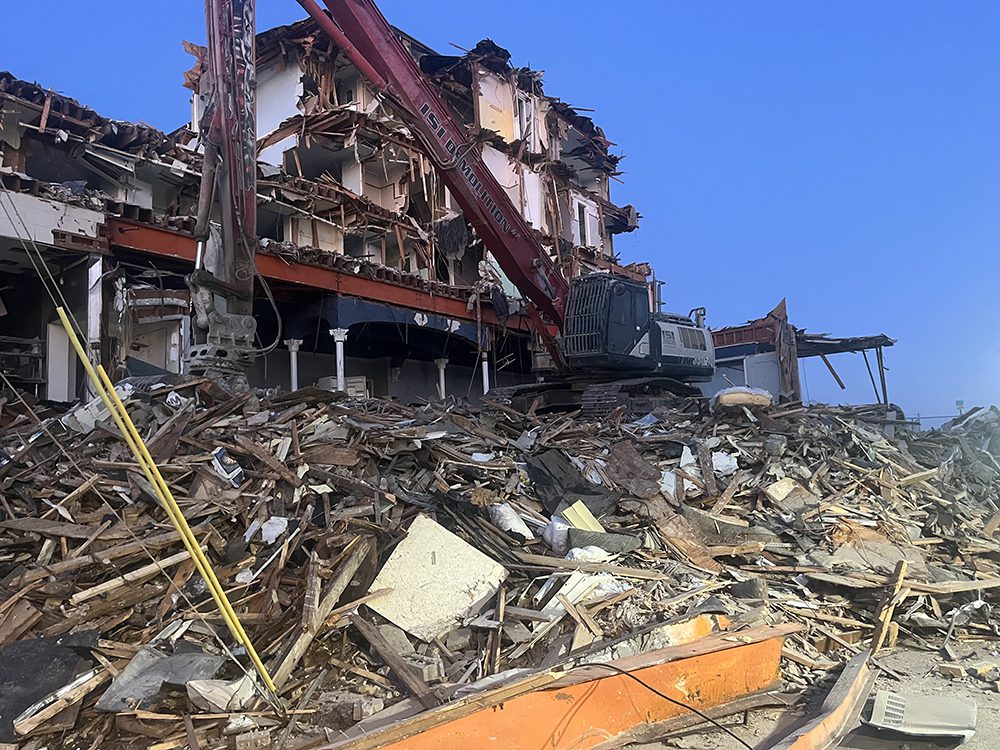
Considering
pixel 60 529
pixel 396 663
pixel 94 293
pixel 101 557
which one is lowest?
pixel 396 663

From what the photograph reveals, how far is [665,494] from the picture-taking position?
7.91 meters

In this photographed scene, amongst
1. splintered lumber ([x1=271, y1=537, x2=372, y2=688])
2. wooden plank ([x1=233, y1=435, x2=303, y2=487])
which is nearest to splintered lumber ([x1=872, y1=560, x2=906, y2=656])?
splintered lumber ([x1=271, y1=537, x2=372, y2=688])

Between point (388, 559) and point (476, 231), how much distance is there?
32.5 feet

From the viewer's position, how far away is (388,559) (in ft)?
18.4

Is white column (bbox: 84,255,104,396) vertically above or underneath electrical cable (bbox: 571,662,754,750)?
above

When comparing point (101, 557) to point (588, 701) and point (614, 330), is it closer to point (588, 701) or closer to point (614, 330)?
point (588, 701)

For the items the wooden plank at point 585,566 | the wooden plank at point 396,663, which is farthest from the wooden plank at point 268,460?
the wooden plank at point 585,566

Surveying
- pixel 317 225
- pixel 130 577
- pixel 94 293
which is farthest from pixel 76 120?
pixel 130 577

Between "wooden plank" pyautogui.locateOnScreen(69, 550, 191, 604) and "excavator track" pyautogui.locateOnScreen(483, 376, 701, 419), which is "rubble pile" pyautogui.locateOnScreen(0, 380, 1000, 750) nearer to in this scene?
"wooden plank" pyautogui.locateOnScreen(69, 550, 191, 604)

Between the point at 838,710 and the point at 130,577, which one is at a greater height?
the point at 130,577

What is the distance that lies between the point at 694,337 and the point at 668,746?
40.6 ft

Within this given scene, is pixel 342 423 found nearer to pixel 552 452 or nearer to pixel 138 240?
pixel 552 452

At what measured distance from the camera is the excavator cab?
A: 13773 mm

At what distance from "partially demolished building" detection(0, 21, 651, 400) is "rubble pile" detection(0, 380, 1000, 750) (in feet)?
9.07
